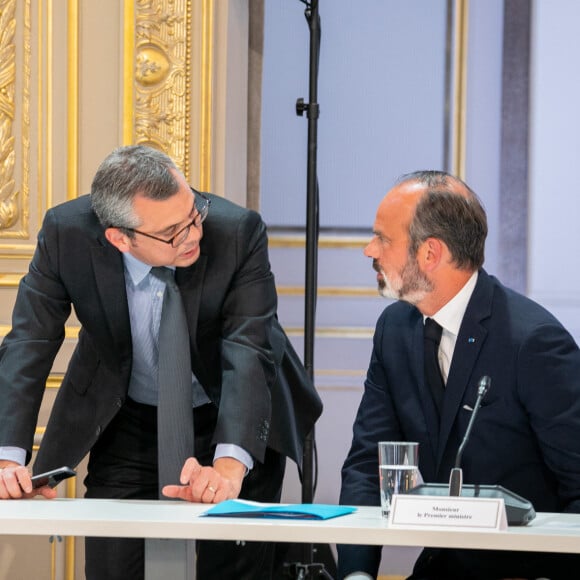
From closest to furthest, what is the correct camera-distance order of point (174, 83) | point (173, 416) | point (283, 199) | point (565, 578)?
point (565, 578) → point (173, 416) → point (174, 83) → point (283, 199)

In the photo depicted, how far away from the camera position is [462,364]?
219cm

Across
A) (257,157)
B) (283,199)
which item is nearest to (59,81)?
(257,157)

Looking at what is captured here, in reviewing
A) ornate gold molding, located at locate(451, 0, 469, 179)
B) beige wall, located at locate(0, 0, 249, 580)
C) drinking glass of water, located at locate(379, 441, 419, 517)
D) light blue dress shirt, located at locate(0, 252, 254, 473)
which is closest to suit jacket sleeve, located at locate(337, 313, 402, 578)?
drinking glass of water, located at locate(379, 441, 419, 517)

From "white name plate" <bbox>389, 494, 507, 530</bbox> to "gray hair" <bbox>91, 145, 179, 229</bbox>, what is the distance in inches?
42.7

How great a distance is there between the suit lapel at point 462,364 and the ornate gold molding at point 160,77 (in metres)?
1.48

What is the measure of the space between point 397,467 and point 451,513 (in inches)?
10.0

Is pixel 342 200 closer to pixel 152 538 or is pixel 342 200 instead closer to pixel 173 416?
pixel 173 416

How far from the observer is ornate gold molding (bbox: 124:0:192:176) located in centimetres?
343

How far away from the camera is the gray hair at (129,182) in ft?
7.88

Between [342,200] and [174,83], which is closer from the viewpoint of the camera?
[174,83]

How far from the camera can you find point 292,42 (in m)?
4.51

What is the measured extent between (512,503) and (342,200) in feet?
9.82

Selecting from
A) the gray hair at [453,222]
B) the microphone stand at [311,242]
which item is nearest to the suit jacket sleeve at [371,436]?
the gray hair at [453,222]

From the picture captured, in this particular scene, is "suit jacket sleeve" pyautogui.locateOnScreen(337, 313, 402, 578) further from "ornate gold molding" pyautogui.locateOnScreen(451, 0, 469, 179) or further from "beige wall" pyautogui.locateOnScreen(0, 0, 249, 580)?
"ornate gold molding" pyautogui.locateOnScreen(451, 0, 469, 179)
